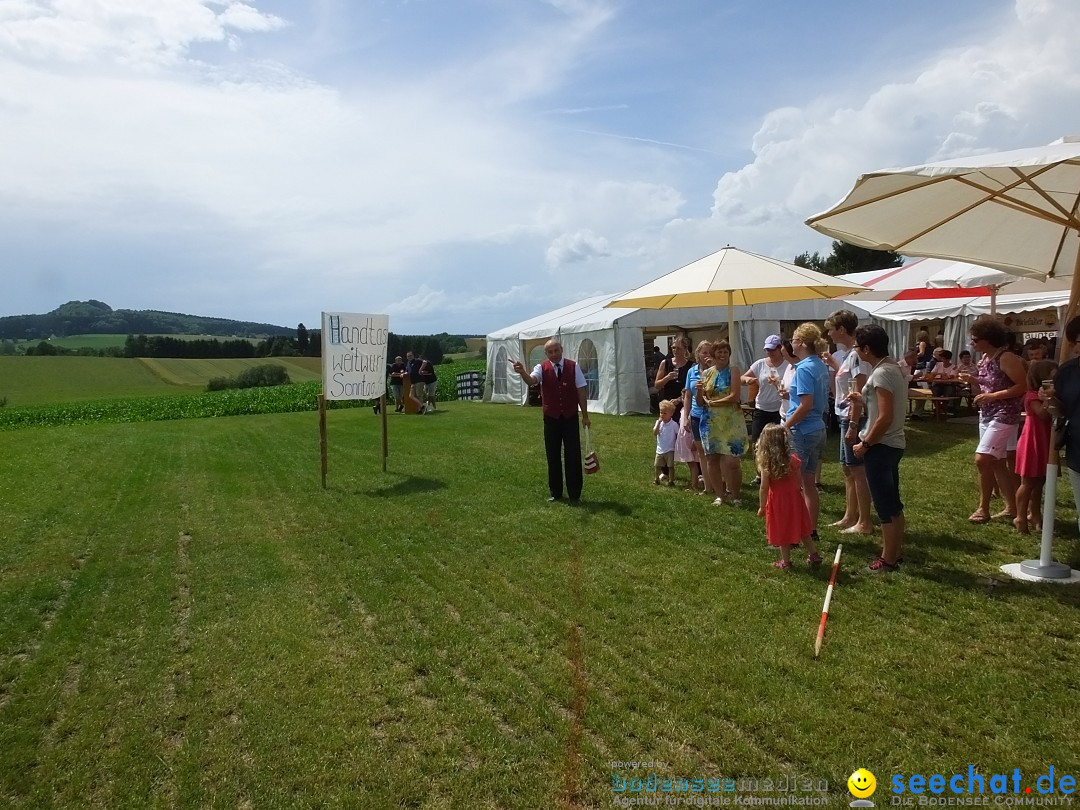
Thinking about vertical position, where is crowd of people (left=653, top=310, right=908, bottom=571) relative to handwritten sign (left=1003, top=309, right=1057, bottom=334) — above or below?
below

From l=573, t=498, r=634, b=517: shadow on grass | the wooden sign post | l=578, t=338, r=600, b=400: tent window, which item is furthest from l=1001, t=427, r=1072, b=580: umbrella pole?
l=578, t=338, r=600, b=400: tent window

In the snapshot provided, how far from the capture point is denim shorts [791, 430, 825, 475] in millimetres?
5746

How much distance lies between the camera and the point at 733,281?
8.81 meters

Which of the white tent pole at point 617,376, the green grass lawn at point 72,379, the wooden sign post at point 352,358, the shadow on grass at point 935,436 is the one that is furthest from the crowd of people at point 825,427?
the green grass lawn at point 72,379

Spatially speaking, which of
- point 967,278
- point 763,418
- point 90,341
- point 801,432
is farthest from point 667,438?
point 90,341

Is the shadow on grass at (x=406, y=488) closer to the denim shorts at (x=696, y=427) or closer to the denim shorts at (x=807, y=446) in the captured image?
the denim shorts at (x=696, y=427)

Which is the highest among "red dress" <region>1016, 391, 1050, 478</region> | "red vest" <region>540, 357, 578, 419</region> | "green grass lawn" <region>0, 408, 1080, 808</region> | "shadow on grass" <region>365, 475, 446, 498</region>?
Answer: "red vest" <region>540, 357, 578, 419</region>

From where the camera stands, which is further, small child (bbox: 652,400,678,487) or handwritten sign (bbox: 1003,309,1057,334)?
handwritten sign (bbox: 1003,309,1057,334)

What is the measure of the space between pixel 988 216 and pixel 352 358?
7727 mm

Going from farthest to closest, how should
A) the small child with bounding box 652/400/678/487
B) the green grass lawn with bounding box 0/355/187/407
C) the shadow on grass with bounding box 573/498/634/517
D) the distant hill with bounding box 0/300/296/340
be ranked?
the distant hill with bounding box 0/300/296/340, the green grass lawn with bounding box 0/355/187/407, the small child with bounding box 652/400/678/487, the shadow on grass with bounding box 573/498/634/517

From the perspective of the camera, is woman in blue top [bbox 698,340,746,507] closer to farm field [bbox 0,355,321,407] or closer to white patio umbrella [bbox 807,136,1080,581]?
white patio umbrella [bbox 807,136,1080,581]

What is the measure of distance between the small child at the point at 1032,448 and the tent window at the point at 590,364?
1380 centimetres

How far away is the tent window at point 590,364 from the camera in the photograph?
64.9 feet

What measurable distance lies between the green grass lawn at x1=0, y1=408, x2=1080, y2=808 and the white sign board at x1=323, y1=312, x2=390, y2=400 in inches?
105
